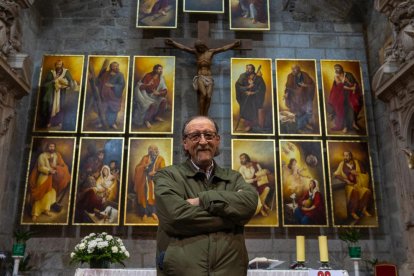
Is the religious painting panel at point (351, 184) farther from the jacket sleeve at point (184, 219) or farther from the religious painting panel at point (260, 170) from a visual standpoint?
the jacket sleeve at point (184, 219)

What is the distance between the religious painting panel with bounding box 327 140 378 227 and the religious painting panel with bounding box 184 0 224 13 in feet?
10.7

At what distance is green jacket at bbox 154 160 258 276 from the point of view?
182cm

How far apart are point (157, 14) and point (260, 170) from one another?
3.57 meters

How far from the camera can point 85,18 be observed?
829 centimetres

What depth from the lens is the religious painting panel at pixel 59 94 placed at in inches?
290

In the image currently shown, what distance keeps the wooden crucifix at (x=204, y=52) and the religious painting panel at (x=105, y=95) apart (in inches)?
40.9

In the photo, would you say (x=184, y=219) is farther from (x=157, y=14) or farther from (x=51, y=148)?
(x=157, y=14)

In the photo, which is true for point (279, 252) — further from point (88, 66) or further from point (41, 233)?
point (88, 66)

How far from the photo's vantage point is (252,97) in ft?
25.0

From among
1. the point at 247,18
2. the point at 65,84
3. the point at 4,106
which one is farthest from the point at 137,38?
the point at 4,106

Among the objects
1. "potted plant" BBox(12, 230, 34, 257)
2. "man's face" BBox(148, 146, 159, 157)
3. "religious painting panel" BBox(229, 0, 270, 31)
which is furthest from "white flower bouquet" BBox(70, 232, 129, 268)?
"religious painting panel" BBox(229, 0, 270, 31)

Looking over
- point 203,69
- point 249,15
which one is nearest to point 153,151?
A: point 203,69

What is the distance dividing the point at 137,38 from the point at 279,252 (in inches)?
185

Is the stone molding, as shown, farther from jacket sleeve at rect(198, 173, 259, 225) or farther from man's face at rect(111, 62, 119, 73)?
jacket sleeve at rect(198, 173, 259, 225)
